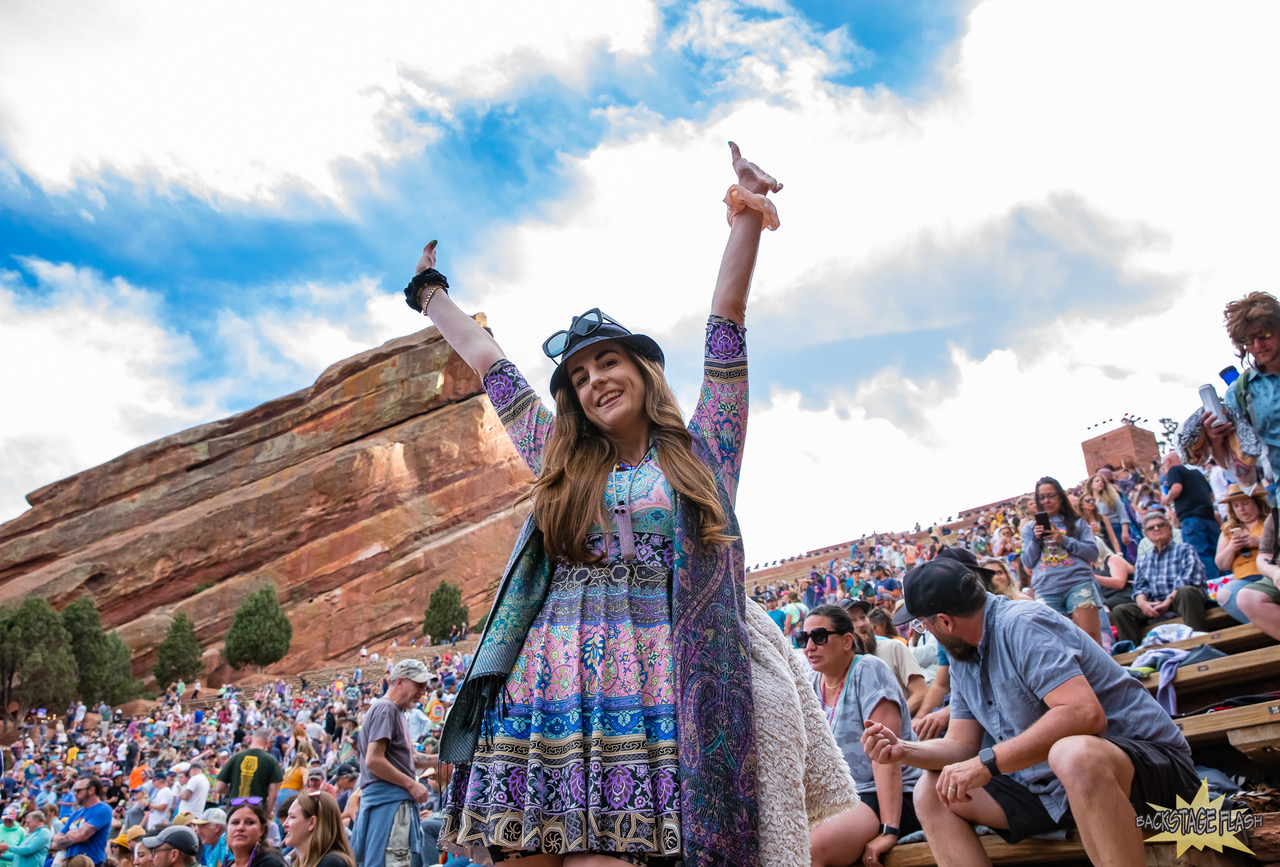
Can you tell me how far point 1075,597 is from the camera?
5984 mm

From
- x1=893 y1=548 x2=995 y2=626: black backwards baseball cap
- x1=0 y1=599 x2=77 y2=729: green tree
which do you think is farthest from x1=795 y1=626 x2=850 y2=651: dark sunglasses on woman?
x1=0 y1=599 x2=77 y2=729: green tree

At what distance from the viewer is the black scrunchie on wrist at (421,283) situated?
2.38 metres

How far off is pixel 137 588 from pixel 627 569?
48128 mm

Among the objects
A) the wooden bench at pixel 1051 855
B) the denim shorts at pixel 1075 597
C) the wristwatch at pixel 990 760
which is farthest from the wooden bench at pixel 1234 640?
the wristwatch at pixel 990 760

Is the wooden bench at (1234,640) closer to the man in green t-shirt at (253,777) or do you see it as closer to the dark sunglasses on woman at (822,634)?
the dark sunglasses on woman at (822,634)

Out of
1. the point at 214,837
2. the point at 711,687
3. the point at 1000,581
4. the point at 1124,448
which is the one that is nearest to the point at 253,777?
the point at 214,837

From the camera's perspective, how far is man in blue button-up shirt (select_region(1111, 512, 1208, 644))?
612 centimetres

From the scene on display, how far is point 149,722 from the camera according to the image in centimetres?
2586

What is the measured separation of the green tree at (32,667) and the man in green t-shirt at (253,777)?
106 ft

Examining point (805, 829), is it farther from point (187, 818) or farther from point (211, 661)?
point (211, 661)

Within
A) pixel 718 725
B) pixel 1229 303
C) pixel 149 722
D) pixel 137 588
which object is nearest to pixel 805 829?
pixel 718 725

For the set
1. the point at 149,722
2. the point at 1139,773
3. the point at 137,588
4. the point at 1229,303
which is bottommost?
the point at 1139,773

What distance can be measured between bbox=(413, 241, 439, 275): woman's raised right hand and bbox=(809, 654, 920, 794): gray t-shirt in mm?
2577

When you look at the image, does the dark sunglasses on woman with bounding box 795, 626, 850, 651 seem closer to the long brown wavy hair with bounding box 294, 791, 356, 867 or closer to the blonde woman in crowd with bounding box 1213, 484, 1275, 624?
the blonde woman in crowd with bounding box 1213, 484, 1275, 624
